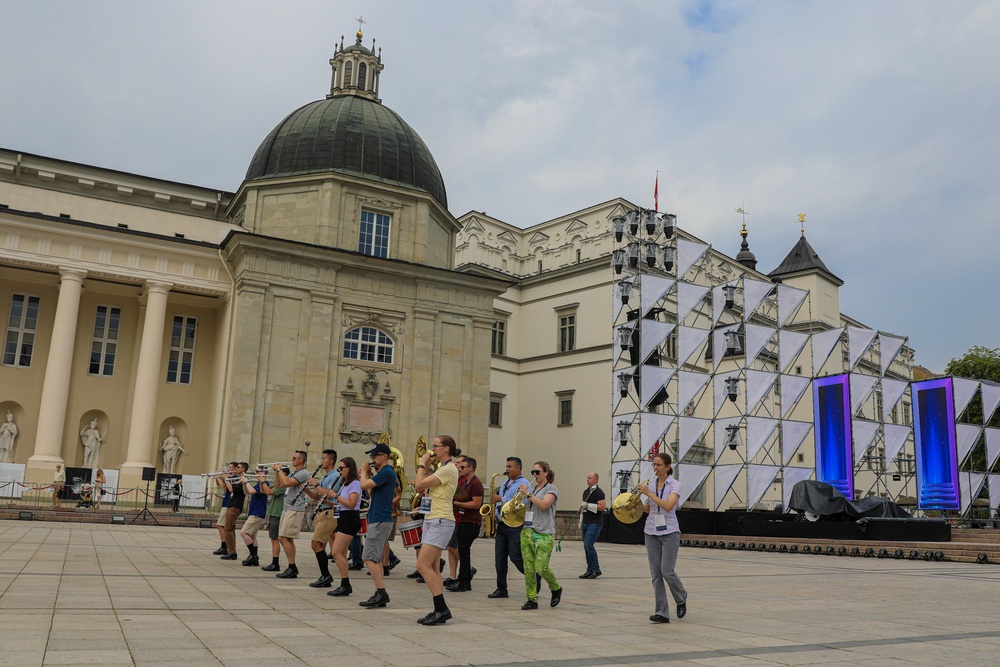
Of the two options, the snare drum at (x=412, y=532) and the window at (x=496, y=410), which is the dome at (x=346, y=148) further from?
the snare drum at (x=412, y=532)

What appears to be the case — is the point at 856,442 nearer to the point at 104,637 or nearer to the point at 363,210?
the point at 363,210

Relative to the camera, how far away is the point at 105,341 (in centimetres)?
3694

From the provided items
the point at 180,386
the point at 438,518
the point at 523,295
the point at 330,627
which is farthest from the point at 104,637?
the point at 523,295

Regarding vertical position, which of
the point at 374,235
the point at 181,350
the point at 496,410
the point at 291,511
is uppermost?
the point at 374,235

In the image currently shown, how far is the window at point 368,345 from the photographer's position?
3662 cm

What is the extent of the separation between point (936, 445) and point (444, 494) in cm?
2993

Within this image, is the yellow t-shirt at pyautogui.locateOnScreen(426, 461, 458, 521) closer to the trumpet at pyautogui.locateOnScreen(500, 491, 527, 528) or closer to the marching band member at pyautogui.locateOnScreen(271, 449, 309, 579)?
the trumpet at pyautogui.locateOnScreen(500, 491, 527, 528)

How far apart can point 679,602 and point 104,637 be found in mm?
5874

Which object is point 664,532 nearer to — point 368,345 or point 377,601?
point 377,601

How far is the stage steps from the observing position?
21781mm

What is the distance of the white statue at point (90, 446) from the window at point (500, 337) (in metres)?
23.2

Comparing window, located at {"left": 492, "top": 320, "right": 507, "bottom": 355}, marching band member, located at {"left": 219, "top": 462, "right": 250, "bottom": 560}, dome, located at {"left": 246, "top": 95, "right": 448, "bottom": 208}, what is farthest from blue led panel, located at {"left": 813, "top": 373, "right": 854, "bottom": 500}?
marching band member, located at {"left": 219, "top": 462, "right": 250, "bottom": 560}

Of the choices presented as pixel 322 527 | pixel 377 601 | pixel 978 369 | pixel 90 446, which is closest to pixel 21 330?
pixel 90 446

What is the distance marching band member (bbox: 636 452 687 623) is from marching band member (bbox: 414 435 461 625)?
216 cm
